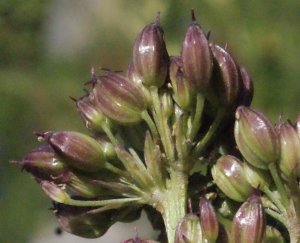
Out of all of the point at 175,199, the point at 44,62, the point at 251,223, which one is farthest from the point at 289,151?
the point at 44,62

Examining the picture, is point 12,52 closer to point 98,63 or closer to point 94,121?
point 98,63

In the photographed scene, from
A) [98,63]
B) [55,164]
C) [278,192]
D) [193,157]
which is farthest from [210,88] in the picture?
[98,63]

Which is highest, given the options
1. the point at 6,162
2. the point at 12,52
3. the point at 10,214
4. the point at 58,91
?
the point at 12,52

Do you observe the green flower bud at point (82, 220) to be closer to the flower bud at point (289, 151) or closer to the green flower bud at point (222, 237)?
the green flower bud at point (222, 237)

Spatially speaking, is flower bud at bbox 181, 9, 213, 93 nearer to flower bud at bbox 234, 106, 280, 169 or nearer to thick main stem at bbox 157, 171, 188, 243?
flower bud at bbox 234, 106, 280, 169

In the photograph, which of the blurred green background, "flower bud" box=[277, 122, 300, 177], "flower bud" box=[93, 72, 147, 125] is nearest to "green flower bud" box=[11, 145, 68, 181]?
"flower bud" box=[93, 72, 147, 125]

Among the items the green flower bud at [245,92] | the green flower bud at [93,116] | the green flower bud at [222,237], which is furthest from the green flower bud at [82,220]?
the green flower bud at [245,92]
